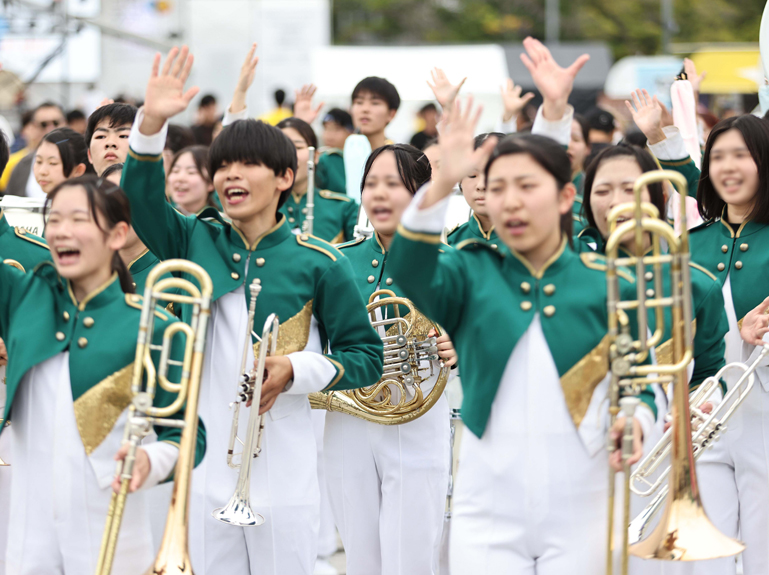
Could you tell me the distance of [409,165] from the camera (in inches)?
169

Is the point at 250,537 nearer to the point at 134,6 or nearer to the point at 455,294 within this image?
the point at 455,294

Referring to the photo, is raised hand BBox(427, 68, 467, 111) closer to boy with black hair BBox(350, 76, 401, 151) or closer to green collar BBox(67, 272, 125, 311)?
green collar BBox(67, 272, 125, 311)

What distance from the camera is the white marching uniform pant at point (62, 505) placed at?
3068mm

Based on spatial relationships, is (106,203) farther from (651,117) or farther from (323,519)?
(323,519)

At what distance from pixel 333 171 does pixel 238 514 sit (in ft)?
17.3

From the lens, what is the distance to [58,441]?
308 centimetres

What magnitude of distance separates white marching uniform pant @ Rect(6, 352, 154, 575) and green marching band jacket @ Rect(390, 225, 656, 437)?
982 millimetres

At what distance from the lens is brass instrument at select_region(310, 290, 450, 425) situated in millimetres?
4355

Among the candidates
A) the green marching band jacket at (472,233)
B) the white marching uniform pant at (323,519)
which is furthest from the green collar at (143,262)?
the white marching uniform pant at (323,519)

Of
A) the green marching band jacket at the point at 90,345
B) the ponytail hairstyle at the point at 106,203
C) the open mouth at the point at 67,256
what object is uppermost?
the ponytail hairstyle at the point at 106,203

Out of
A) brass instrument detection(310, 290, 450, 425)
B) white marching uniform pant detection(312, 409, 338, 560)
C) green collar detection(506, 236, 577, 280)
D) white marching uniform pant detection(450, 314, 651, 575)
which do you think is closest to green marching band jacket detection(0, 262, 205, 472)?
white marching uniform pant detection(450, 314, 651, 575)

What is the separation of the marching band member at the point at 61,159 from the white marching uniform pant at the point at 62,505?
8.18 ft

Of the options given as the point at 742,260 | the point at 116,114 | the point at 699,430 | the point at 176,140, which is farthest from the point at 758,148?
the point at 176,140

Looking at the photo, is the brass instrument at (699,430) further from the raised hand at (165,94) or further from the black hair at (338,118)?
the black hair at (338,118)
